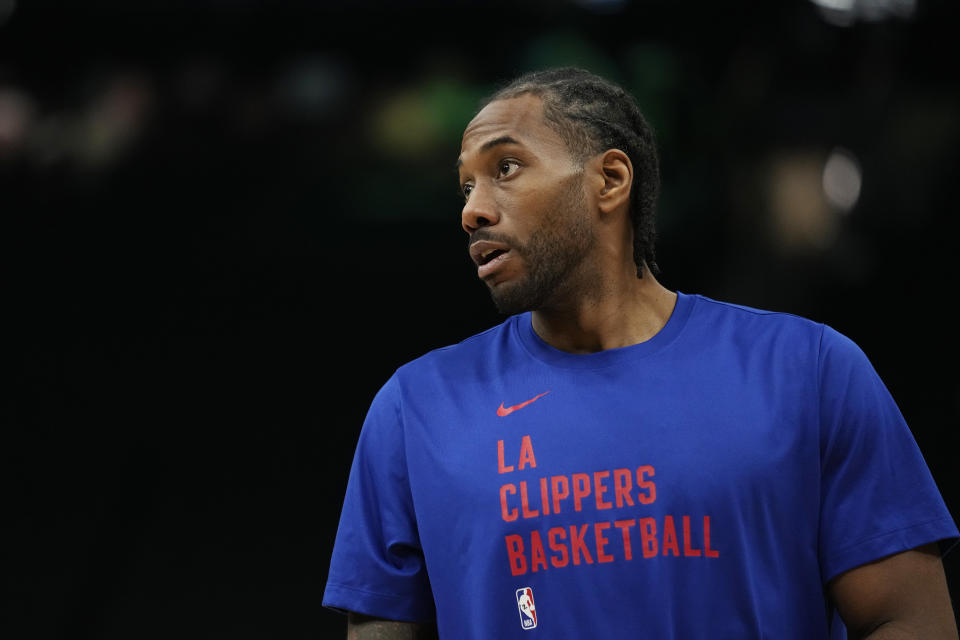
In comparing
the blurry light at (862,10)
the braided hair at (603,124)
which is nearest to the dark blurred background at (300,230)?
the blurry light at (862,10)

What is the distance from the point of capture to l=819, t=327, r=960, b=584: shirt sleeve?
4.76 ft

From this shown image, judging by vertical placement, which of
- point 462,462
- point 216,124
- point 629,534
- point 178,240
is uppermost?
point 216,124

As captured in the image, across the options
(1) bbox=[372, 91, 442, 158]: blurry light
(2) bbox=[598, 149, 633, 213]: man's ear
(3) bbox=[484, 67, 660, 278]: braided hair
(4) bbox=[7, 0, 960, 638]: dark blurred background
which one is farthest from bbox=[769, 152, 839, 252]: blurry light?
(2) bbox=[598, 149, 633, 213]: man's ear

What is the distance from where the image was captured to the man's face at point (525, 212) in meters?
1.66

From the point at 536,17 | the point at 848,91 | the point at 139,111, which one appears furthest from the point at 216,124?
the point at 848,91

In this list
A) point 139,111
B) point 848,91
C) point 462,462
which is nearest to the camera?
point 462,462

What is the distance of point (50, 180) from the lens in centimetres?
493

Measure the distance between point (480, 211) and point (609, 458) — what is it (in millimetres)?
422

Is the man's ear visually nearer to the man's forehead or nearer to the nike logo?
the man's forehead

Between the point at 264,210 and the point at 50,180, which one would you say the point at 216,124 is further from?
the point at 50,180

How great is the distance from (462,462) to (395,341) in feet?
11.0

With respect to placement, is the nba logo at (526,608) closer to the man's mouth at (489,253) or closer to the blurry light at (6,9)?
the man's mouth at (489,253)

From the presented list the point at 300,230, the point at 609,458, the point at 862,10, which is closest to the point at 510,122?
the point at 609,458

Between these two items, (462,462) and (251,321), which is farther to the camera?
(251,321)
